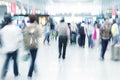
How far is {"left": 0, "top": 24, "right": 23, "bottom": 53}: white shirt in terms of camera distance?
9727 millimetres

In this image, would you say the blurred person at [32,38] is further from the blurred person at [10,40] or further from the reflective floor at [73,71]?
the reflective floor at [73,71]

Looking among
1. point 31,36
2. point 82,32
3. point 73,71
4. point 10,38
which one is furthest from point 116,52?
point 82,32

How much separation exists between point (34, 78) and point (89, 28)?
12.0 meters

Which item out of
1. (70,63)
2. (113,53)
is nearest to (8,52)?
(70,63)

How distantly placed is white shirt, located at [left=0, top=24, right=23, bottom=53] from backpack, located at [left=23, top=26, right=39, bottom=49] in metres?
0.22

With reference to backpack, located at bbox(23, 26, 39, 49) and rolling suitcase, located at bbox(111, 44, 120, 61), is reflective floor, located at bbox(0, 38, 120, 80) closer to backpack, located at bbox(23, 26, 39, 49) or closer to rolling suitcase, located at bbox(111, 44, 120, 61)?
rolling suitcase, located at bbox(111, 44, 120, 61)

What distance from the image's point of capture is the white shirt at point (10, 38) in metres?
9.73

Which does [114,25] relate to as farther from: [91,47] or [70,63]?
[91,47]

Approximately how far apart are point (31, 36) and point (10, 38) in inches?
22.5

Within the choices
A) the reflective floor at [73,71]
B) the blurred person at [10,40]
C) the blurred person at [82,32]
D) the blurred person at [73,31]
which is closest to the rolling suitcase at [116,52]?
the reflective floor at [73,71]

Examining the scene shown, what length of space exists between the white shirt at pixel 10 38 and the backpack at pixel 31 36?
0.73 feet

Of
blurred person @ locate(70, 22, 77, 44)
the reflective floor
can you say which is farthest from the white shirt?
blurred person @ locate(70, 22, 77, 44)

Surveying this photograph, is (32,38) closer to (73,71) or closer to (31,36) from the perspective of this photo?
(31,36)

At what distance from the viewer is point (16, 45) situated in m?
9.82
